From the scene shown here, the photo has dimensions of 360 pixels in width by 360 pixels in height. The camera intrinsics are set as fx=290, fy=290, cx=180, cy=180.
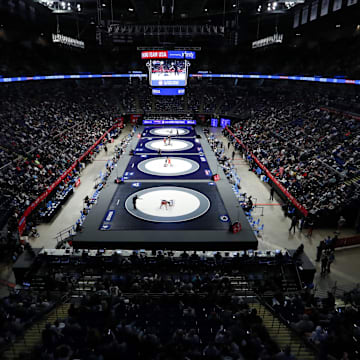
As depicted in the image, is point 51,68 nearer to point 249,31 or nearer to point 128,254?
point 249,31

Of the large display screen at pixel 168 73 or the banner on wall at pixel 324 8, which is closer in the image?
the banner on wall at pixel 324 8

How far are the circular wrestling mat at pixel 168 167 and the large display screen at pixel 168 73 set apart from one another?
11.8 meters

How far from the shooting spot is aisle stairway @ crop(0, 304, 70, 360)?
7.48m

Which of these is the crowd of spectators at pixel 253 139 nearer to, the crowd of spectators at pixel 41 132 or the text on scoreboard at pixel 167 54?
the crowd of spectators at pixel 41 132

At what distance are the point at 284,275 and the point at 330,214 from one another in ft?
21.5

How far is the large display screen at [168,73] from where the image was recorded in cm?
3591

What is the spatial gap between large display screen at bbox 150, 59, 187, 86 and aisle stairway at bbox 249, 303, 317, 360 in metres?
31.3

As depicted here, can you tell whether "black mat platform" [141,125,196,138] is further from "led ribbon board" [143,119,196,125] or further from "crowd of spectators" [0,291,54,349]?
"crowd of spectators" [0,291,54,349]

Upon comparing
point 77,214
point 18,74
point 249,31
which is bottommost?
point 77,214

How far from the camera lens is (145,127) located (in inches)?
Answer: 1797

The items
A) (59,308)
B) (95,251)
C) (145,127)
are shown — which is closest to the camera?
(59,308)

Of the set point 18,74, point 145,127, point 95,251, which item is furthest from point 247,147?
point 18,74

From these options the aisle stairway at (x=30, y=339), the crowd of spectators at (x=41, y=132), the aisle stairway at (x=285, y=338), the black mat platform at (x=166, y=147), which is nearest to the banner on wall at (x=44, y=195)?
the crowd of spectators at (x=41, y=132)

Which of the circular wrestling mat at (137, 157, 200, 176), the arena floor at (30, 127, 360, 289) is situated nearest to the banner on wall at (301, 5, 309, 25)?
the arena floor at (30, 127, 360, 289)
